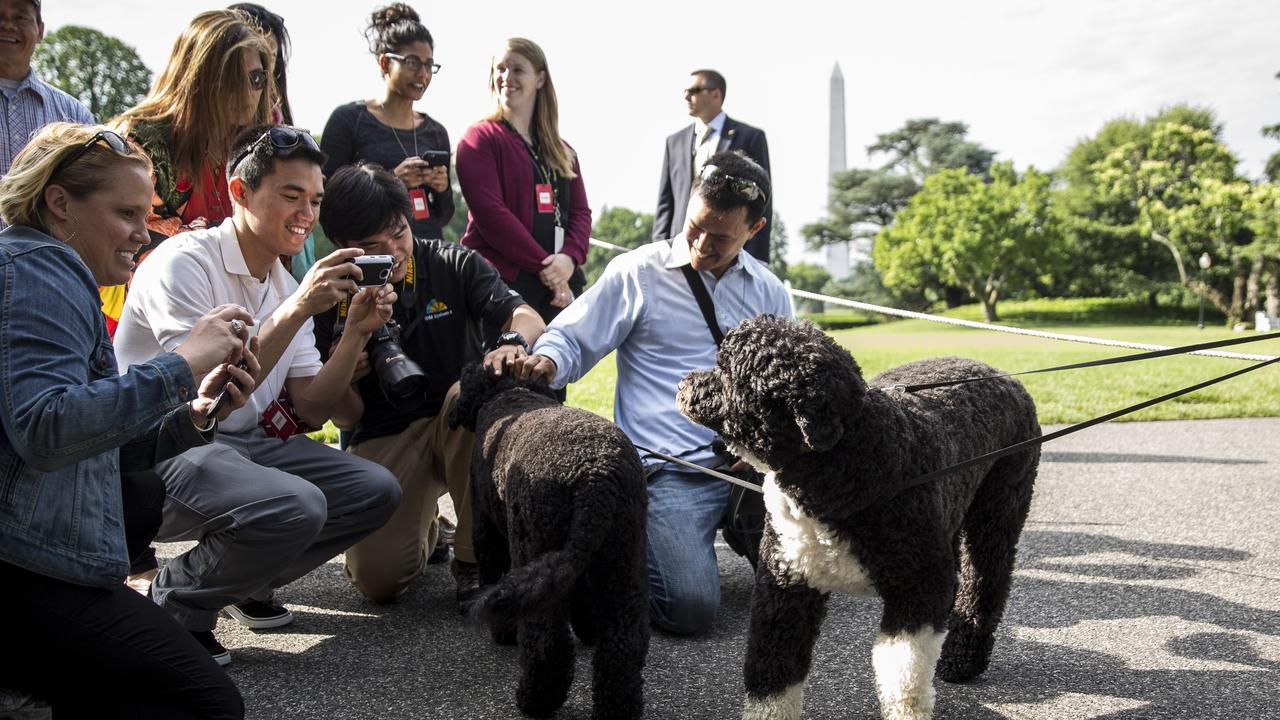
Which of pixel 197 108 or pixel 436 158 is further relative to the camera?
pixel 436 158

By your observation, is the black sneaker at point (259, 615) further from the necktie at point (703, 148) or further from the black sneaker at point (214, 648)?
the necktie at point (703, 148)

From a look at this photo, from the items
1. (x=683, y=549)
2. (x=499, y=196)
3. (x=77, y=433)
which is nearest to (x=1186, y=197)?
(x=499, y=196)

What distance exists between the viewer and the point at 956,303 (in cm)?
5691

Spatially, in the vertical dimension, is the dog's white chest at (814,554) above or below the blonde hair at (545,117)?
below

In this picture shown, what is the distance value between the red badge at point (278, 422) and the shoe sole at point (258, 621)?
0.78 meters

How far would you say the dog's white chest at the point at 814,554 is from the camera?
267 cm

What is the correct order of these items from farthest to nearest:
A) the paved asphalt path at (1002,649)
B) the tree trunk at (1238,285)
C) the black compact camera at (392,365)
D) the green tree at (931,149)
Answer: the green tree at (931,149) → the tree trunk at (1238,285) → the black compact camera at (392,365) → the paved asphalt path at (1002,649)

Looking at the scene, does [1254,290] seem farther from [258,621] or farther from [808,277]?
[258,621]

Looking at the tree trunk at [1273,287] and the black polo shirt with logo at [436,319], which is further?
the tree trunk at [1273,287]

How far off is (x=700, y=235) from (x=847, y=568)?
1.72m

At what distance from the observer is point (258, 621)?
388 cm

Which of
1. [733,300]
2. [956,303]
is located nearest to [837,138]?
[956,303]

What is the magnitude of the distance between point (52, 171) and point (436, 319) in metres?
2.14

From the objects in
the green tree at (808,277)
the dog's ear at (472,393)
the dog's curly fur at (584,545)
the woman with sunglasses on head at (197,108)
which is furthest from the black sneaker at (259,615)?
the green tree at (808,277)
